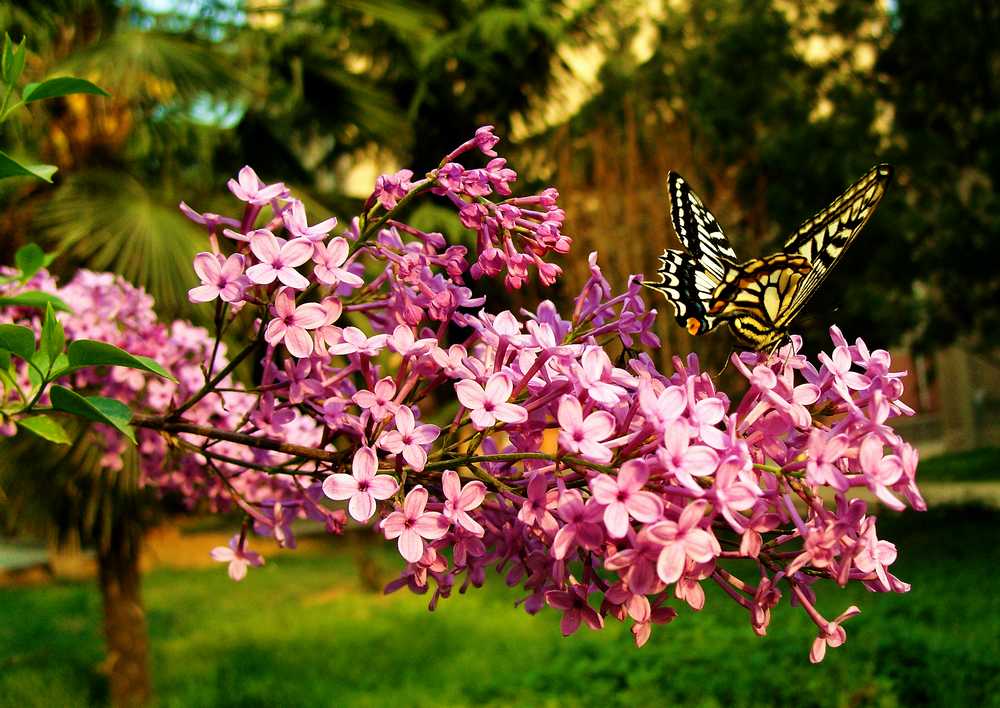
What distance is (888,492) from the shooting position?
846mm

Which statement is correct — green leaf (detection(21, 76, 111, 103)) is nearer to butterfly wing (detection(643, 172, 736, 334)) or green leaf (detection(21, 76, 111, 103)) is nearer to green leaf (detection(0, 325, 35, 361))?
green leaf (detection(0, 325, 35, 361))

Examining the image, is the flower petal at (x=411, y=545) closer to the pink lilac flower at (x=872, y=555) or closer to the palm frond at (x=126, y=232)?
the pink lilac flower at (x=872, y=555)

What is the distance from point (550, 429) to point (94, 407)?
433mm

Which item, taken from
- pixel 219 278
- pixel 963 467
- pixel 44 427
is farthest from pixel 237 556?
pixel 963 467

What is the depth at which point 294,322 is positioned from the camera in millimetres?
940

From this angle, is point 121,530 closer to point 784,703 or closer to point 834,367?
point 784,703

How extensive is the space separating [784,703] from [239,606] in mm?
5978

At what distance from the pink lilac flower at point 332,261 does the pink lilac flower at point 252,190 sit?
0.10 metres

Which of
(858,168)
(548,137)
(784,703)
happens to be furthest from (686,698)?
(548,137)

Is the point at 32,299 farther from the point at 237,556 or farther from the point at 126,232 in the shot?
the point at 126,232

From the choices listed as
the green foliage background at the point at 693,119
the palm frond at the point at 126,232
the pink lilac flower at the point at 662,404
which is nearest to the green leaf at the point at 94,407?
the pink lilac flower at the point at 662,404

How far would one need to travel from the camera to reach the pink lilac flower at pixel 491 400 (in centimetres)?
84

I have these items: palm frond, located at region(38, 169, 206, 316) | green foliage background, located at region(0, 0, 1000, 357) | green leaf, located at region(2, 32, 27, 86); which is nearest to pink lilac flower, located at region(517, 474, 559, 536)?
green leaf, located at region(2, 32, 27, 86)

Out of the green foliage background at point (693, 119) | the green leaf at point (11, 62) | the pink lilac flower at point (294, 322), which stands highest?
the green foliage background at point (693, 119)
